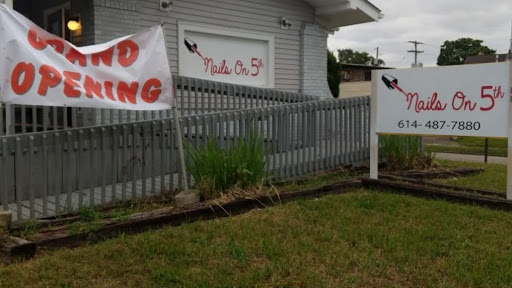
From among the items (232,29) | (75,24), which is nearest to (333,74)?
(232,29)

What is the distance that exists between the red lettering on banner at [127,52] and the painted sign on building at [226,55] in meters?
4.07

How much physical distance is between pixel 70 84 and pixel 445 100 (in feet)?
14.3

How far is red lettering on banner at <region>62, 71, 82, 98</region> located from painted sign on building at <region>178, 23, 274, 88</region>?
4.73 metres

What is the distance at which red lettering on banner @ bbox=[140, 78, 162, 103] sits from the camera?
5.58 m

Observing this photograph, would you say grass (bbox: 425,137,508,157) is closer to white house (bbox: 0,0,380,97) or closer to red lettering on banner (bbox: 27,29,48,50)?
white house (bbox: 0,0,380,97)

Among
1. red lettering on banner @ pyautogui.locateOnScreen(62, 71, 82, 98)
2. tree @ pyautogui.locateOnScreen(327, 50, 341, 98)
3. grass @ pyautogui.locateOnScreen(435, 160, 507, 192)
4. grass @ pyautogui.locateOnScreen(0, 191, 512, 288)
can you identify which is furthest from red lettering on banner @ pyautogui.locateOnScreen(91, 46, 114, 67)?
tree @ pyautogui.locateOnScreen(327, 50, 341, 98)

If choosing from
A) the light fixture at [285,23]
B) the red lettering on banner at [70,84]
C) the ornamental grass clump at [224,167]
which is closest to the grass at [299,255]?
the ornamental grass clump at [224,167]

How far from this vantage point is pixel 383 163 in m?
8.57

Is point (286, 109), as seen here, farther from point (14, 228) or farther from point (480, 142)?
point (480, 142)

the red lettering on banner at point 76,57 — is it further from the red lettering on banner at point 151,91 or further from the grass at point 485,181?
the grass at point 485,181

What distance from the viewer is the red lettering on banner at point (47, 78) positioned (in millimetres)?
4719

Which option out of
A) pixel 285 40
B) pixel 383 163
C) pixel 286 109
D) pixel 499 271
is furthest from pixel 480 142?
pixel 499 271

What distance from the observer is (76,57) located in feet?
16.6

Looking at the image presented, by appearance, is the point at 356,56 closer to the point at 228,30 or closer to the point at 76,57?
the point at 228,30
